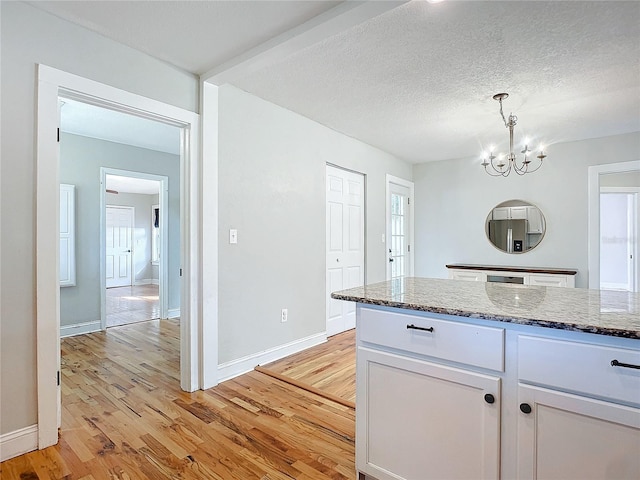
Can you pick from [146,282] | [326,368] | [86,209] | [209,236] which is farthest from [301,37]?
[146,282]

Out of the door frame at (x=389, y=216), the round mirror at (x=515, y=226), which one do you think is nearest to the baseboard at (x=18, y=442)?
the door frame at (x=389, y=216)

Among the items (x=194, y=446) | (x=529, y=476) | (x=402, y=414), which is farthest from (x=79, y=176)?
(x=529, y=476)

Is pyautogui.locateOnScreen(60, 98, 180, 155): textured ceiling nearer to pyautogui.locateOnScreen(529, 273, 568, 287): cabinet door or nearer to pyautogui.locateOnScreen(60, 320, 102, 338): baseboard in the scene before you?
pyautogui.locateOnScreen(60, 320, 102, 338): baseboard

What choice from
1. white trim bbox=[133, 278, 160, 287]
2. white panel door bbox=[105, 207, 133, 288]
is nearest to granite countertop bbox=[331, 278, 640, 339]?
white panel door bbox=[105, 207, 133, 288]

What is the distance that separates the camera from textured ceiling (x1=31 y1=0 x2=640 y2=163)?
6.24 ft

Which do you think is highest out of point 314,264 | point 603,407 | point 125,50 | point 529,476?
point 125,50

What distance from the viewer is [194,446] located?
189cm

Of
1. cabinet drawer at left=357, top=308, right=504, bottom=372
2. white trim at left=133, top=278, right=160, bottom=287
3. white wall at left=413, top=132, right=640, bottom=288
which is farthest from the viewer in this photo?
white trim at left=133, top=278, right=160, bottom=287

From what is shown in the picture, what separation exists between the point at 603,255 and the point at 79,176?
339 inches

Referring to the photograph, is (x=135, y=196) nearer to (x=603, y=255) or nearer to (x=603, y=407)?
(x=603, y=407)

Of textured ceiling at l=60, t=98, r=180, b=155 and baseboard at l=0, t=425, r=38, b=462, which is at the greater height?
textured ceiling at l=60, t=98, r=180, b=155

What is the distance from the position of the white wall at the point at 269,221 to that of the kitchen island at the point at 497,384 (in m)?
1.53

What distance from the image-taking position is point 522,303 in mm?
1400

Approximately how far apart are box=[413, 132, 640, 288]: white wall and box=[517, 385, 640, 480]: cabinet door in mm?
4046
